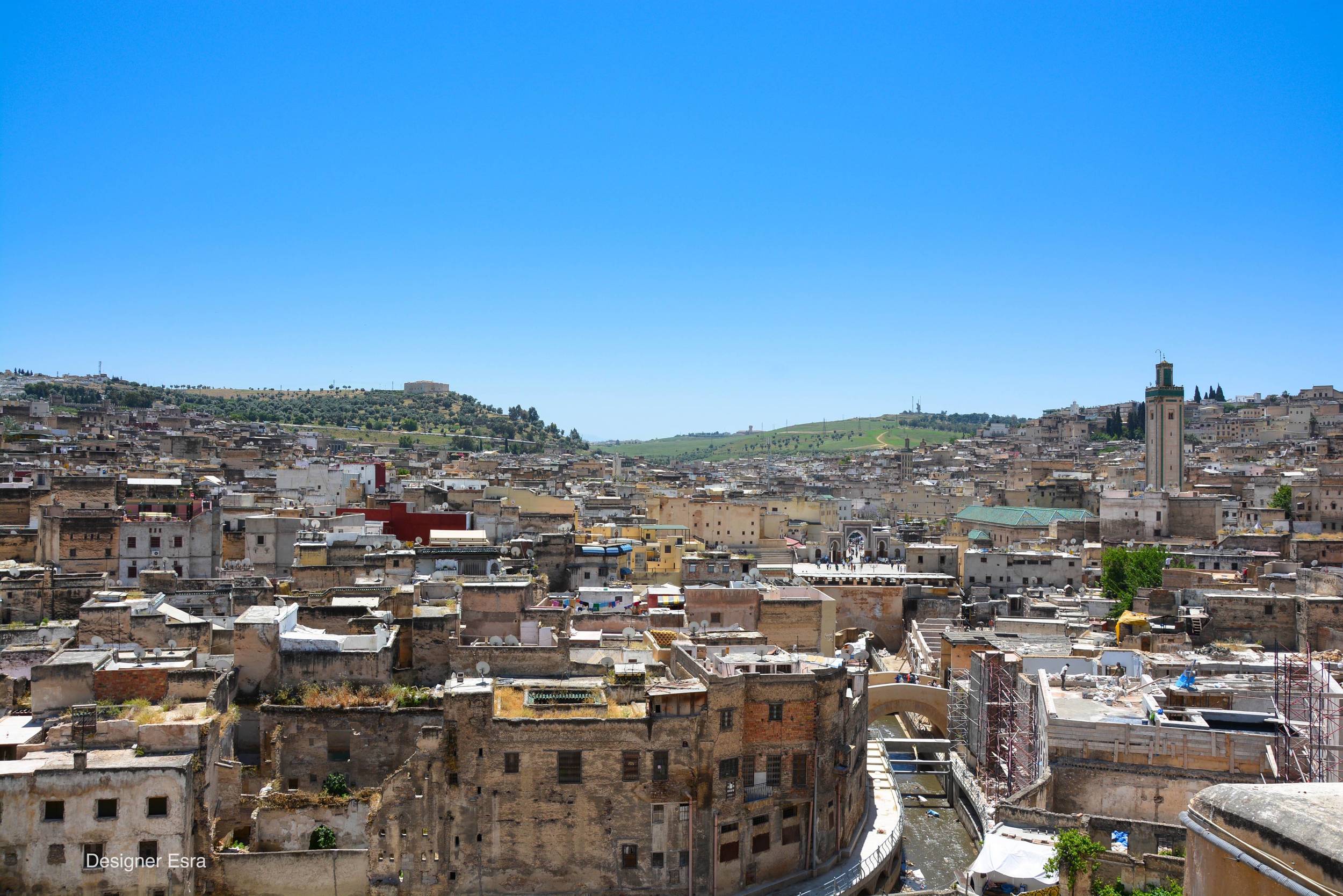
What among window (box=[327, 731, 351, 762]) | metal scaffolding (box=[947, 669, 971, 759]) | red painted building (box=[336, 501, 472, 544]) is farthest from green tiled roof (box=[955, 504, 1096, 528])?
window (box=[327, 731, 351, 762])

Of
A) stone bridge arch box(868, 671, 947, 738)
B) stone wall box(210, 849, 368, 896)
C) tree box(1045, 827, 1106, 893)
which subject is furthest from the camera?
stone bridge arch box(868, 671, 947, 738)

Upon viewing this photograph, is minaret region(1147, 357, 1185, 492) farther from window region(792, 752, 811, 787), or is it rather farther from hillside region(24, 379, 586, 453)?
hillside region(24, 379, 586, 453)

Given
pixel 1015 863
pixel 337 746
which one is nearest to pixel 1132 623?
pixel 1015 863

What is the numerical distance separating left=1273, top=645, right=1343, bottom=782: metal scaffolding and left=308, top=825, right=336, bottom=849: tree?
1793 cm

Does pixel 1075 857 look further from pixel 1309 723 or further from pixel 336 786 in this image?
pixel 336 786

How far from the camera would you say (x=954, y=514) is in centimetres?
8206

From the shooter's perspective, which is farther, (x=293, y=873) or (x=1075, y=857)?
(x=293, y=873)

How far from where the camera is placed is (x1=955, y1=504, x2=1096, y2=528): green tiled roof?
64.9 metres

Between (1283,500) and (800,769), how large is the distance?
49328 mm

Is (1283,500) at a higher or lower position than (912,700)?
higher

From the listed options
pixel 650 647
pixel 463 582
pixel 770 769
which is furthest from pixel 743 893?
pixel 463 582

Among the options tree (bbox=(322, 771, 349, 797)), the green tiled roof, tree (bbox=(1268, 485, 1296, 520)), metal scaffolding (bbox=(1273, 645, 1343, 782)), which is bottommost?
tree (bbox=(322, 771, 349, 797))

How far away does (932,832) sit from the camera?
93.6 ft

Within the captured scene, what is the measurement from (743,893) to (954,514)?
208 ft
